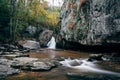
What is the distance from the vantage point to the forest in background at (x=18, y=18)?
28.5 m

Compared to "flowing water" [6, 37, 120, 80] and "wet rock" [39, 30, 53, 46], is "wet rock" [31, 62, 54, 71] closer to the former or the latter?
"flowing water" [6, 37, 120, 80]

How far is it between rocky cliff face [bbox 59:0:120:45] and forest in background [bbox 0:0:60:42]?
23.5ft

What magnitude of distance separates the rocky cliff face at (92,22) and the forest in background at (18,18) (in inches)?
282

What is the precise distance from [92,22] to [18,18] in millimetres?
15118

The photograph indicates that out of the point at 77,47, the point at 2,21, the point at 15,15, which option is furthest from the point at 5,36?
the point at 77,47

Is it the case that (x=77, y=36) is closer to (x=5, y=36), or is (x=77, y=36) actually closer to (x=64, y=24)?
(x=64, y=24)

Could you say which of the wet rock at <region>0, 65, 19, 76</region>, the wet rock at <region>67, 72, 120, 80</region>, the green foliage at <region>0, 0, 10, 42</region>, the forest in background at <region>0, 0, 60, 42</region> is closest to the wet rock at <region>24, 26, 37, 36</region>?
the forest in background at <region>0, 0, 60, 42</region>

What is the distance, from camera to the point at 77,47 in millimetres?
27062

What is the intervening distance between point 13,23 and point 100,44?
43.9 feet

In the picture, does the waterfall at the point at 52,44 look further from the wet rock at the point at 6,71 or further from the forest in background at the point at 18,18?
the wet rock at the point at 6,71

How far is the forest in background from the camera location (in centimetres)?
2845

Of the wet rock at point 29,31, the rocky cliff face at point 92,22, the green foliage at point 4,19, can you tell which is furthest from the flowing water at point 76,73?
the wet rock at point 29,31

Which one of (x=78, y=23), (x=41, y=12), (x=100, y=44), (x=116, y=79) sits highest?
(x=41, y=12)

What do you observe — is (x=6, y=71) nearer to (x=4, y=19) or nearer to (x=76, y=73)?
(x=76, y=73)
